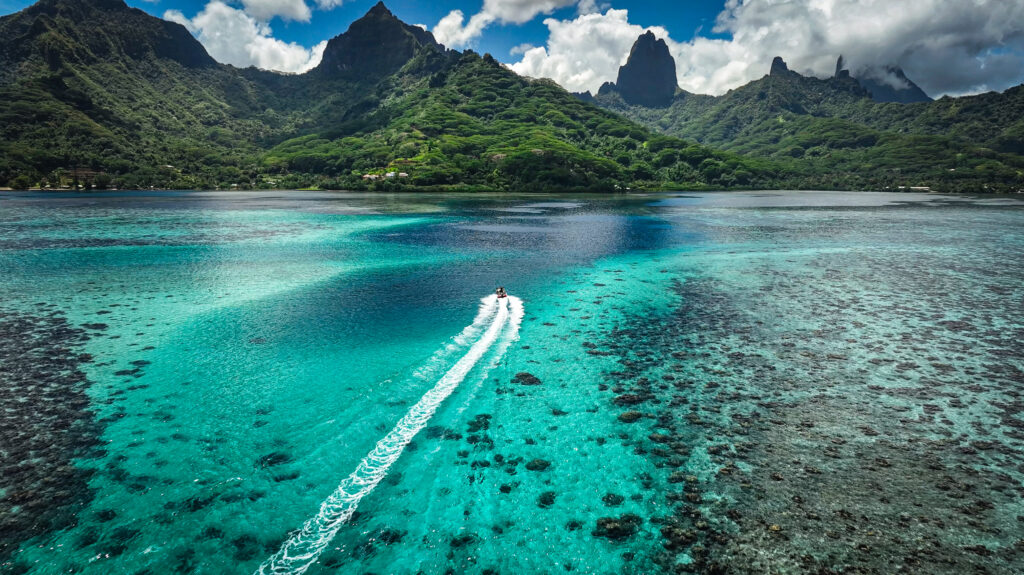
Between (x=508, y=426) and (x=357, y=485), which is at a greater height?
(x=508, y=426)

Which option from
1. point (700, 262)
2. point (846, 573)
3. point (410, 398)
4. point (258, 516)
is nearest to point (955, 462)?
point (846, 573)

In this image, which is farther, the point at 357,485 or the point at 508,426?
the point at 508,426

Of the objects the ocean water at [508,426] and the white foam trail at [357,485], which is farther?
the ocean water at [508,426]

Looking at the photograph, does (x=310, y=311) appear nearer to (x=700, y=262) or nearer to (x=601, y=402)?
(x=601, y=402)

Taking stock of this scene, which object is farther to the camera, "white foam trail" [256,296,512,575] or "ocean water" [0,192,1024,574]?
"ocean water" [0,192,1024,574]
